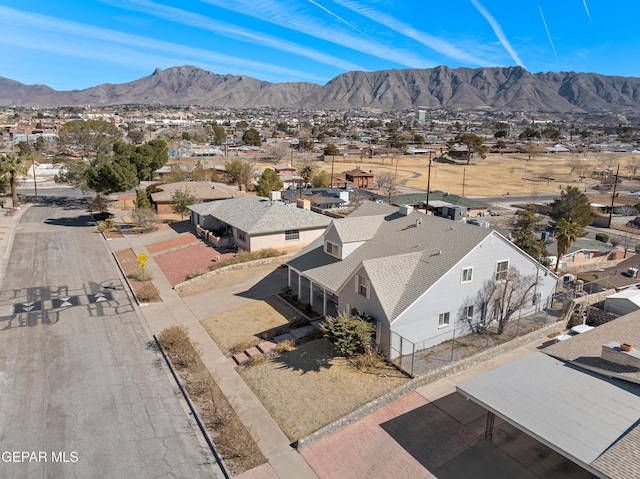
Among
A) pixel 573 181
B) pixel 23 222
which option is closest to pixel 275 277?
pixel 23 222

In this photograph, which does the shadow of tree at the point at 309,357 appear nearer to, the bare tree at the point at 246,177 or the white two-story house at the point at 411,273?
the white two-story house at the point at 411,273

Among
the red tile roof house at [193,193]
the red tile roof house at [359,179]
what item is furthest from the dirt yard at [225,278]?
the red tile roof house at [359,179]

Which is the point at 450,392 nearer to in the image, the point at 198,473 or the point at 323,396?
the point at 323,396

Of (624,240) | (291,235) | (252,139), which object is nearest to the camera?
(291,235)

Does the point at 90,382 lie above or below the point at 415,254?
below

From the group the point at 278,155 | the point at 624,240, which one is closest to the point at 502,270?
the point at 624,240

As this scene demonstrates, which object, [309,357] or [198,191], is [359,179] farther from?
[309,357]

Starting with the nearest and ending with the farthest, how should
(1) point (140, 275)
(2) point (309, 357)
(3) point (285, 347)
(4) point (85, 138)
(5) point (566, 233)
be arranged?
(2) point (309, 357), (3) point (285, 347), (5) point (566, 233), (1) point (140, 275), (4) point (85, 138)
